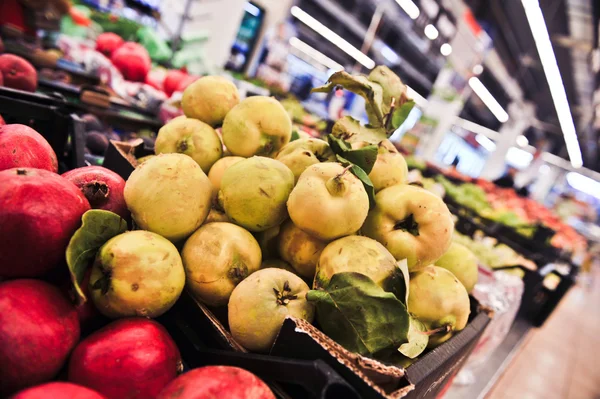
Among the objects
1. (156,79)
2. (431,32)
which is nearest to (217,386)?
(156,79)

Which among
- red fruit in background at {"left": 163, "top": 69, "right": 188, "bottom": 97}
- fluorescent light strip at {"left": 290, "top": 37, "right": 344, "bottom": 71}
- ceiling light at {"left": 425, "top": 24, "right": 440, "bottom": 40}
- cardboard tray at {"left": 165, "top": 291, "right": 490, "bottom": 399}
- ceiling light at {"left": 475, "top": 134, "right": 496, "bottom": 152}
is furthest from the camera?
ceiling light at {"left": 475, "top": 134, "right": 496, "bottom": 152}

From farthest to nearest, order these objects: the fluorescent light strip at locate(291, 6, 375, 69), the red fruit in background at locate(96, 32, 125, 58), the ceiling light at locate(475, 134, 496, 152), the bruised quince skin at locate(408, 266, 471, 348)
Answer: the ceiling light at locate(475, 134, 496, 152), the fluorescent light strip at locate(291, 6, 375, 69), the red fruit in background at locate(96, 32, 125, 58), the bruised quince skin at locate(408, 266, 471, 348)

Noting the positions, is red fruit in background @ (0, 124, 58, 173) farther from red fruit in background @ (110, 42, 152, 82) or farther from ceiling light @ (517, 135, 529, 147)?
ceiling light @ (517, 135, 529, 147)

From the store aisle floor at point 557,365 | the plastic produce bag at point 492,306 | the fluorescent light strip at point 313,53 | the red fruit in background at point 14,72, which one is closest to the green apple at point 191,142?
the red fruit in background at point 14,72

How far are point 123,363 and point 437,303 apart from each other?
76 cm

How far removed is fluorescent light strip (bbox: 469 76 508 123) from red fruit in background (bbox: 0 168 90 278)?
508 inches

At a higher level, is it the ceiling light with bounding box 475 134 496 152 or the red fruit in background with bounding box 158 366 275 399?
the ceiling light with bounding box 475 134 496 152

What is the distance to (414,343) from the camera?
820mm

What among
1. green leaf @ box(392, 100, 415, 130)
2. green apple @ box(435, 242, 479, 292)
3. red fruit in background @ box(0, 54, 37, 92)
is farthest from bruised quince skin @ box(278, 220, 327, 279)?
red fruit in background @ box(0, 54, 37, 92)

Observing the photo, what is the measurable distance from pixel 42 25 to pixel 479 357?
189 inches

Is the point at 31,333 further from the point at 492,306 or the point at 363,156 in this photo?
the point at 492,306

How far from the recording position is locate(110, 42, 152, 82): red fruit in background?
3.50 metres

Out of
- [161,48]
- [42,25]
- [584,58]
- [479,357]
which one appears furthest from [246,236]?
[584,58]

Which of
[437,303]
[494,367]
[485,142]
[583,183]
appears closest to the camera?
[437,303]
